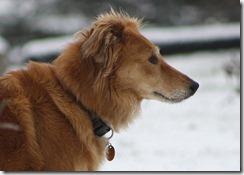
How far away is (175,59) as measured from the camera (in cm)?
1321

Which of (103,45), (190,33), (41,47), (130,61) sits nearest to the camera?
(103,45)

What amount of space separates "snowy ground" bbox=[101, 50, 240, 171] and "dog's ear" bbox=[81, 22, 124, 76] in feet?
3.80

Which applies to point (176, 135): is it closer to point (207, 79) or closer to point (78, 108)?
point (207, 79)

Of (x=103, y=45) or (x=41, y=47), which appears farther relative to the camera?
(x=41, y=47)

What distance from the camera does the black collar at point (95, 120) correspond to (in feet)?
13.0

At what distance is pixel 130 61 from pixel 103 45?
26 cm

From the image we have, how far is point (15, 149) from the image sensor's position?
360 centimetres

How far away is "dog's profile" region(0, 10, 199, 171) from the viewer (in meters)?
3.65

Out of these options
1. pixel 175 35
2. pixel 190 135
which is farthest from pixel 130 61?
pixel 175 35

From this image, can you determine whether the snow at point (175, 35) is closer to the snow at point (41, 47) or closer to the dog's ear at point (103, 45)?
the snow at point (41, 47)

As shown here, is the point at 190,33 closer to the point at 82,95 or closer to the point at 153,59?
the point at 153,59

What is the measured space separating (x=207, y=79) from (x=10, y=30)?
17.6 ft

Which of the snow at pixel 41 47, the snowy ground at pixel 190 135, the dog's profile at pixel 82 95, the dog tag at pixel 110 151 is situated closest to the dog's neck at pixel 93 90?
the dog's profile at pixel 82 95

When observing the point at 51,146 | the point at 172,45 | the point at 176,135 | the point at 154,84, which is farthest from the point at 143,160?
the point at 172,45
